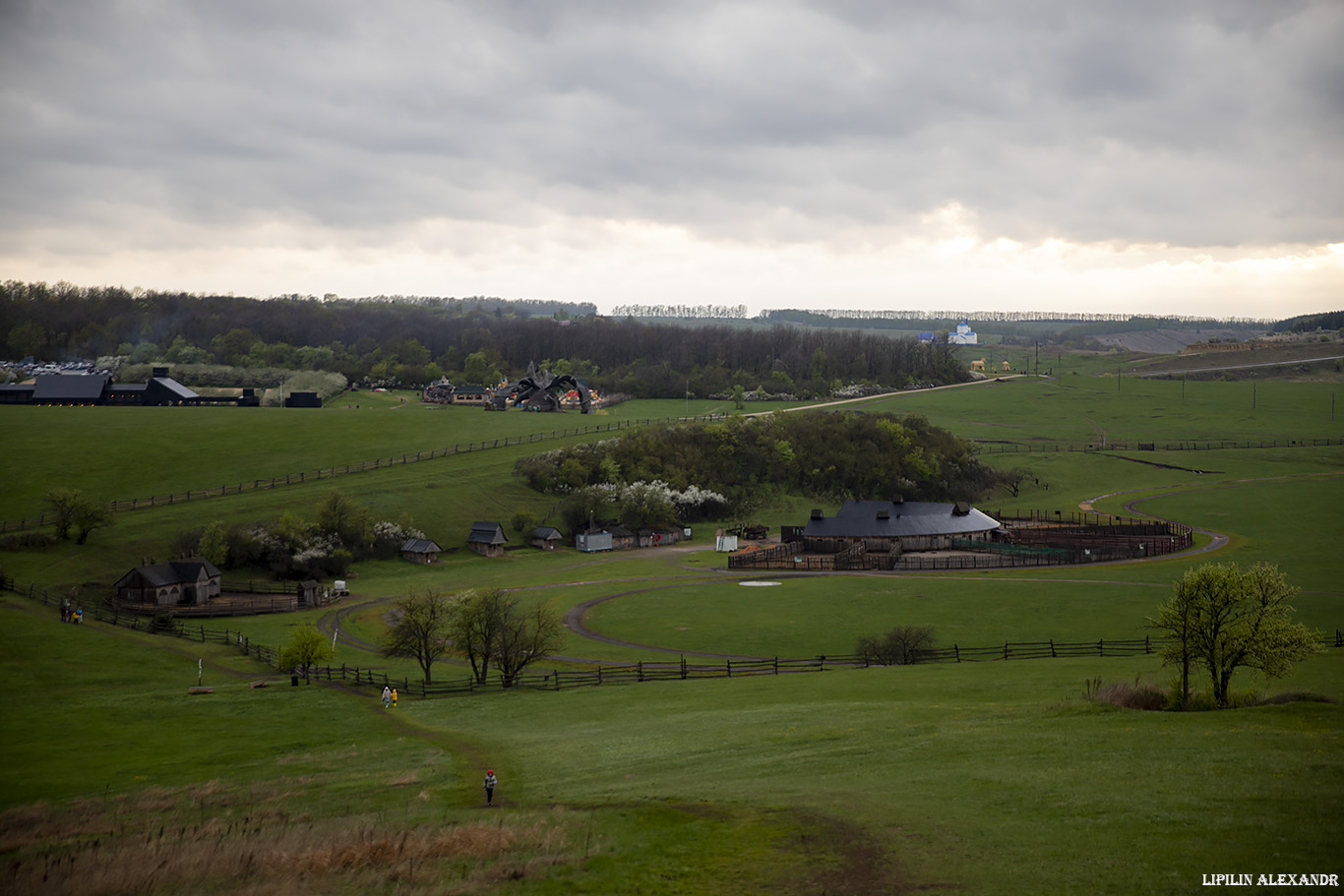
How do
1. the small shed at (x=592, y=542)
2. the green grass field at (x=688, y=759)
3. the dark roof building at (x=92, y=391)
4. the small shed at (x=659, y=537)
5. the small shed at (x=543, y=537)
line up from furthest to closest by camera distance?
the dark roof building at (x=92, y=391) < the small shed at (x=659, y=537) < the small shed at (x=543, y=537) < the small shed at (x=592, y=542) < the green grass field at (x=688, y=759)

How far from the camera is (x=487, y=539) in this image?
8438cm

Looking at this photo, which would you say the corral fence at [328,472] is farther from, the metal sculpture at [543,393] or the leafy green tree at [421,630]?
the leafy green tree at [421,630]

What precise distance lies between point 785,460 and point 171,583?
72.4 meters

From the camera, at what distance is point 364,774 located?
28.5 metres

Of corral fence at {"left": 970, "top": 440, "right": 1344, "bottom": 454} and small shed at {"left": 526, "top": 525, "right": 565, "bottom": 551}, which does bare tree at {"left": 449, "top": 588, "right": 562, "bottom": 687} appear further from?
corral fence at {"left": 970, "top": 440, "right": 1344, "bottom": 454}

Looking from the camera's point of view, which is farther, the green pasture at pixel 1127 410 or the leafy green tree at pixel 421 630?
the green pasture at pixel 1127 410

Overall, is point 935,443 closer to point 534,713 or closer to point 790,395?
point 790,395

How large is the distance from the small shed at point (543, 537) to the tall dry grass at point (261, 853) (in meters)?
64.2

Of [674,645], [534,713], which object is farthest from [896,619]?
[534,713]

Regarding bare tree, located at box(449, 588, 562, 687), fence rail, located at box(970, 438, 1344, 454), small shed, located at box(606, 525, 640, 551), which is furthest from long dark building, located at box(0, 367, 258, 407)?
fence rail, located at box(970, 438, 1344, 454)

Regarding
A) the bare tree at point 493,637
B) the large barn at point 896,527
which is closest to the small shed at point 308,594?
the bare tree at point 493,637

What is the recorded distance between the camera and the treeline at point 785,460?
108 m

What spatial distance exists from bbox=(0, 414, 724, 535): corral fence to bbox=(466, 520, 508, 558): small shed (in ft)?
66.7

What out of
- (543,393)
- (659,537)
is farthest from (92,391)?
(659,537)
